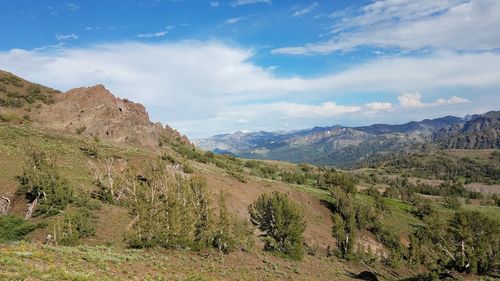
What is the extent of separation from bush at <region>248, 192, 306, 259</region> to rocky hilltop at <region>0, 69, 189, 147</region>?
165ft

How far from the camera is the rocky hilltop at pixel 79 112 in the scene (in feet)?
288

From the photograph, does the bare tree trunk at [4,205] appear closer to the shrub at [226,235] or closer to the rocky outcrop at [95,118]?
the shrub at [226,235]

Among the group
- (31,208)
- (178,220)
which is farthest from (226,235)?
(31,208)

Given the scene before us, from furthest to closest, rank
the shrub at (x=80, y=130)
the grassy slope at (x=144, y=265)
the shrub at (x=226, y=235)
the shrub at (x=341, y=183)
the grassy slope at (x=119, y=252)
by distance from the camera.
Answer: the shrub at (x=341, y=183) < the shrub at (x=80, y=130) < the shrub at (x=226, y=235) < the grassy slope at (x=119, y=252) < the grassy slope at (x=144, y=265)

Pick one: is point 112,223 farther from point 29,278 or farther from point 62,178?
point 29,278

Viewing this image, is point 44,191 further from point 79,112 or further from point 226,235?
point 79,112

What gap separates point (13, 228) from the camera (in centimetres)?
3231

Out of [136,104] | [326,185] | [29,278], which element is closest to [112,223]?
[29,278]

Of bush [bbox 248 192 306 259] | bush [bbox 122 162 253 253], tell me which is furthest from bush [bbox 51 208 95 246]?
bush [bbox 248 192 306 259]

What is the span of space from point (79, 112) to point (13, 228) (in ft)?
217

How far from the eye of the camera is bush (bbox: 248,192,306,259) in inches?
1803

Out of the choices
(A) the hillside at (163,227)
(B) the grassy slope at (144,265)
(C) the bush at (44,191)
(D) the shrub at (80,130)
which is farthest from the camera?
(D) the shrub at (80,130)

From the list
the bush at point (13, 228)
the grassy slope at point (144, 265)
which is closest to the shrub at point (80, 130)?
the bush at point (13, 228)

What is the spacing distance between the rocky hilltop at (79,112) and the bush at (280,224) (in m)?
50.4
